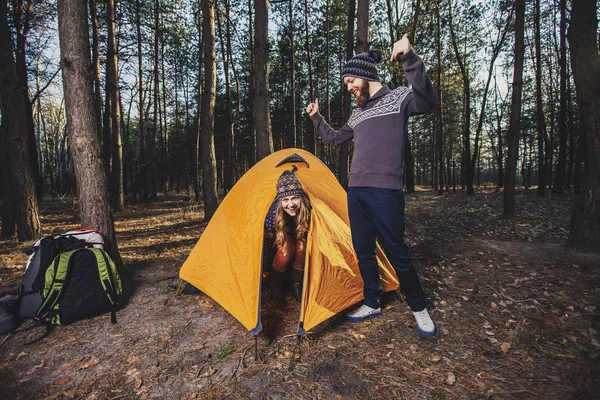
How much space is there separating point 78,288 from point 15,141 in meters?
4.82

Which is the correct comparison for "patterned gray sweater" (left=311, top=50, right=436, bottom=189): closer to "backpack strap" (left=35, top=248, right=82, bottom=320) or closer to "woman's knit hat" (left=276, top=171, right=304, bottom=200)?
"woman's knit hat" (left=276, top=171, right=304, bottom=200)

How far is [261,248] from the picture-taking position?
2.90 m

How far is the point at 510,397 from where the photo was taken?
6.52ft

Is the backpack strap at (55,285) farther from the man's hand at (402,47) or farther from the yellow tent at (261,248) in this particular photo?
the man's hand at (402,47)

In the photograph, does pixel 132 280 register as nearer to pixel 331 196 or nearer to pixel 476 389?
pixel 331 196

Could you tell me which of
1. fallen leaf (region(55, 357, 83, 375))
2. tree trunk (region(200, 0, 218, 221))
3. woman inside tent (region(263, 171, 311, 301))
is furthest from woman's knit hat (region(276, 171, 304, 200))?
tree trunk (region(200, 0, 218, 221))

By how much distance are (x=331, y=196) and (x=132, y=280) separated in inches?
128

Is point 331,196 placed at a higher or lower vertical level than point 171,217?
higher

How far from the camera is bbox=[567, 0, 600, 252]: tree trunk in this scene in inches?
171

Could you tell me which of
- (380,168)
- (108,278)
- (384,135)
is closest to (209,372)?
(108,278)

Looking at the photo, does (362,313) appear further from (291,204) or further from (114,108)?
(114,108)

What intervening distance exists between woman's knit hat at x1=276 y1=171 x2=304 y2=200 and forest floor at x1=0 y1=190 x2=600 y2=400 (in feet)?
4.63

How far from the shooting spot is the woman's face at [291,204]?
10.4 feet

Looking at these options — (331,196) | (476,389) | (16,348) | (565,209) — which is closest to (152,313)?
(16,348)
